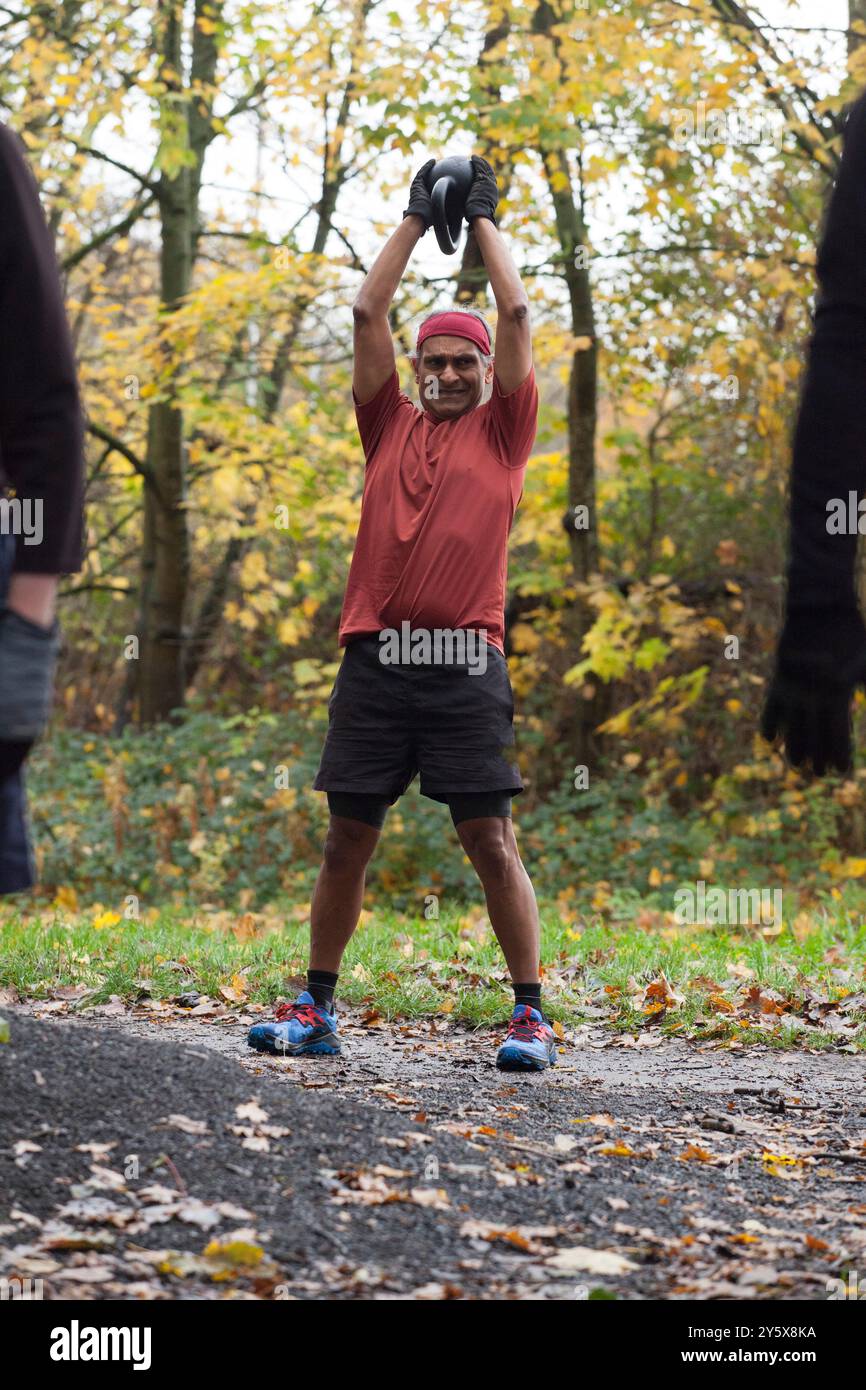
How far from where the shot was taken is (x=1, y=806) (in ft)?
8.52

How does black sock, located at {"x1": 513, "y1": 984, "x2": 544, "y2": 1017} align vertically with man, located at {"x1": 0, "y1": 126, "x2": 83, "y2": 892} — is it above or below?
below

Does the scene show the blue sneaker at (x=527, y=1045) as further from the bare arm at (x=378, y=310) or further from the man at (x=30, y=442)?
the man at (x=30, y=442)

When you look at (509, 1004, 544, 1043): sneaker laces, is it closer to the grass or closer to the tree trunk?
the grass

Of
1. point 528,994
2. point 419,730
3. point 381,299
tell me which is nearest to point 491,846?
point 419,730

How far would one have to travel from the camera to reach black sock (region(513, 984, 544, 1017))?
4766mm

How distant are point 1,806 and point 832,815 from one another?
10.2 m

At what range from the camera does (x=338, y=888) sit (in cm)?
473

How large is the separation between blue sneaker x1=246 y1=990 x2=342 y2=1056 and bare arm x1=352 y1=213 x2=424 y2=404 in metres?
2.09

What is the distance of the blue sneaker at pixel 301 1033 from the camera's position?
468 centimetres

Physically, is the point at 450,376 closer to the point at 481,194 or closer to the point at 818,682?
the point at 481,194

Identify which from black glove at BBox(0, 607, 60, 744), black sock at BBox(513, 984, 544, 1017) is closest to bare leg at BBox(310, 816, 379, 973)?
black sock at BBox(513, 984, 544, 1017)

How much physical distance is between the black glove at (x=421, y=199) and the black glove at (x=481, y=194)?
133 millimetres

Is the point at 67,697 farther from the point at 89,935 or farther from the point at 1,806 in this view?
the point at 1,806
